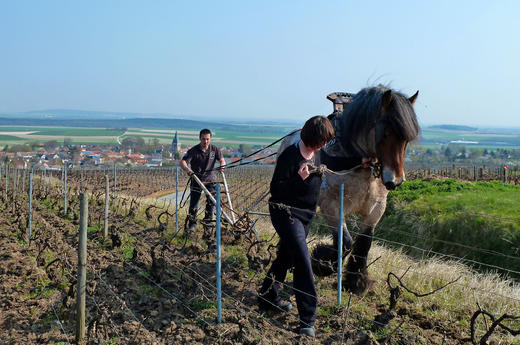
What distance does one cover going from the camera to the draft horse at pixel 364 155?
455 cm

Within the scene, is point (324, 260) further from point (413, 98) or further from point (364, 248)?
point (413, 98)

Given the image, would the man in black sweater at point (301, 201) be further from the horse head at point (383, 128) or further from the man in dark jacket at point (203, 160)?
the man in dark jacket at point (203, 160)

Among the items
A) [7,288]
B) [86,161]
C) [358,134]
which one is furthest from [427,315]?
[86,161]

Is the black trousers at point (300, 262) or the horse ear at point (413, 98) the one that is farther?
the horse ear at point (413, 98)

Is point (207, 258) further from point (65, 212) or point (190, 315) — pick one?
point (65, 212)

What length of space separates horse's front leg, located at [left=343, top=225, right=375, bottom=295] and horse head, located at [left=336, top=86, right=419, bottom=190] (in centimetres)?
96

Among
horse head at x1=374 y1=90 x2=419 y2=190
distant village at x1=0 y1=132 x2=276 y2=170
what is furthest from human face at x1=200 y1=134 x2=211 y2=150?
distant village at x1=0 y1=132 x2=276 y2=170

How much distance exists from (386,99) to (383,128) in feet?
0.84

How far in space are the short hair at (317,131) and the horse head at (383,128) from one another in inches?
28.7

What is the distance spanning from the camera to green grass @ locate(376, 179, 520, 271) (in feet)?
33.7

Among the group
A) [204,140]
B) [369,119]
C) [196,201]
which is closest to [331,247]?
[369,119]

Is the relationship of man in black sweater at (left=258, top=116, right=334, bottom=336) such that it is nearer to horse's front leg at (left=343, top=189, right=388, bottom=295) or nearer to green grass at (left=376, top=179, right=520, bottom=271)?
horse's front leg at (left=343, top=189, right=388, bottom=295)

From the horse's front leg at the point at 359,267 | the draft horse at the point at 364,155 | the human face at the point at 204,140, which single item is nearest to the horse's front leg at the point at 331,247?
the draft horse at the point at 364,155

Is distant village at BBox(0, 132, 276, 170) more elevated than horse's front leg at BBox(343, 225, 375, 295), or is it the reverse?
horse's front leg at BBox(343, 225, 375, 295)
